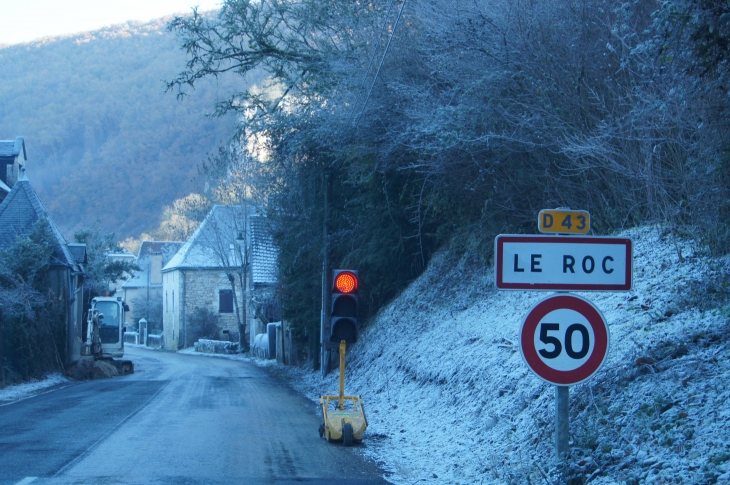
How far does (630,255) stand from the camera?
5.09 meters

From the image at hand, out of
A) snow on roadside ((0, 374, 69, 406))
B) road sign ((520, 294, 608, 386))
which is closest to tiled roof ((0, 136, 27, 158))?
snow on roadside ((0, 374, 69, 406))

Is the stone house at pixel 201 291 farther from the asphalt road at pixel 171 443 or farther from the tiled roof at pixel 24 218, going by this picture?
the asphalt road at pixel 171 443

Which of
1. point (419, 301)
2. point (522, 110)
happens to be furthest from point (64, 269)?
point (522, 110)

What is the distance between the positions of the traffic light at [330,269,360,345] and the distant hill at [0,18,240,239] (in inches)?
2863

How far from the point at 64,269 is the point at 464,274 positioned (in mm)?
16335

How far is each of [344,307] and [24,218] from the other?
21.3 meters

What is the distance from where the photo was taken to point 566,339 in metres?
5.09

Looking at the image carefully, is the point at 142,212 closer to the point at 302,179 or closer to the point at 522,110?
the point at 302,179

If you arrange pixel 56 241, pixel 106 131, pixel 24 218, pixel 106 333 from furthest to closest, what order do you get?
pixel 106 131 → pixel 106 333 → pixel 24 218 → pixel 56 241

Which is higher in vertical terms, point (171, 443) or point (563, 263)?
point (563, 263)

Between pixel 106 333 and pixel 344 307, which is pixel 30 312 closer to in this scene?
pixel 106 333

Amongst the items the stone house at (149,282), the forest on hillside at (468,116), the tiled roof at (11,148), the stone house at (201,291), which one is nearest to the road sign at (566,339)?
the forest on hillside at (468,116)

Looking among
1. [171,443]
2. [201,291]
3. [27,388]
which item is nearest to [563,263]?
[171,443]

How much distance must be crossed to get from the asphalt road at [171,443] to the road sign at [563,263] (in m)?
3.49
